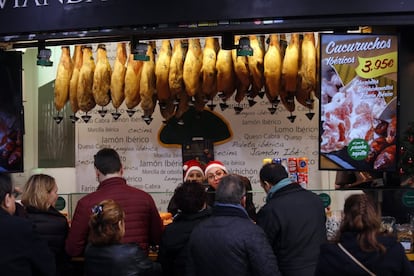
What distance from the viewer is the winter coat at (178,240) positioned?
4859mm

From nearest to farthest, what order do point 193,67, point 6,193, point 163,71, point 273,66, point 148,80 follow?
point 6,193 → point 273,66 → point 193,67 → point 163,71 → point 148,80

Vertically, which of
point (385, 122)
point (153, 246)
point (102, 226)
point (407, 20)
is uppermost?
point (407, 20)

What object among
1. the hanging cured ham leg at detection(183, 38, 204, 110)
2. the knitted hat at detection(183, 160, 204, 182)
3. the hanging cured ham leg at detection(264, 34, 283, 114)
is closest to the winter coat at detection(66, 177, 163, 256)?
the hanging cured ham leg at detection(183, 38, 204, 110)

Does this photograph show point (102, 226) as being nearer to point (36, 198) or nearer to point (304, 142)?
point (36, 198)

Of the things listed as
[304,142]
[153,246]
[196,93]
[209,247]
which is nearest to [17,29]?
[196,93]

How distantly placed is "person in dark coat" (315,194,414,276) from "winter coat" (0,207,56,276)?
6.22ft

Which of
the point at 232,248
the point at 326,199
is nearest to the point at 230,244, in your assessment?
the point at 232,248

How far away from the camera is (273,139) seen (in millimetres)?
9023

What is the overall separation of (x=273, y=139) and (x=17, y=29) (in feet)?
12.6

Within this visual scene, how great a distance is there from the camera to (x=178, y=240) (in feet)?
16.0

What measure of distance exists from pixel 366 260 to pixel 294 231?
45.2 inches

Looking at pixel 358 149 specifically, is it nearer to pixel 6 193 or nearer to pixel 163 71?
pixel 163 71

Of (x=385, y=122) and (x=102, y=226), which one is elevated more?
(x=385, y=122)

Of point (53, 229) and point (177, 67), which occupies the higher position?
point (177, 67)
